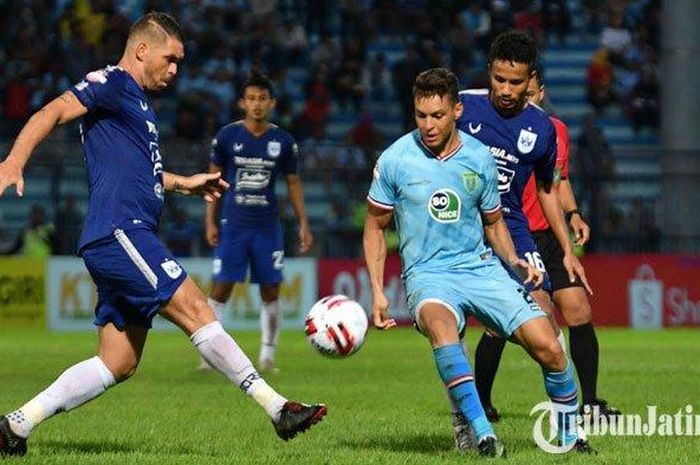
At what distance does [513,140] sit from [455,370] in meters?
1.93

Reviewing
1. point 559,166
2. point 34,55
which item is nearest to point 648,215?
point 34,55

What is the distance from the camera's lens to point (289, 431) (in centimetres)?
890

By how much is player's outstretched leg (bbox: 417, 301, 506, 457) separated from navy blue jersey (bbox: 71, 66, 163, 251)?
5.11ft

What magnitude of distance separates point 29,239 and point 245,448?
15.0 metres

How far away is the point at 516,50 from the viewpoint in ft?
32.1

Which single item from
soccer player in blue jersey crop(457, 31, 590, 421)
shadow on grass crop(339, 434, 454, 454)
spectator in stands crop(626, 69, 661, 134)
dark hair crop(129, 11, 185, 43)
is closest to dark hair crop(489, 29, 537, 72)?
→ soccer player in blue jersey crop(457, 31, 590, 421)

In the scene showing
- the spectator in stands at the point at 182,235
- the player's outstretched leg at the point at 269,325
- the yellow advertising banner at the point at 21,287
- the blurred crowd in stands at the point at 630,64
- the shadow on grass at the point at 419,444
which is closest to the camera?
the shadow on grass at the point at 419,444

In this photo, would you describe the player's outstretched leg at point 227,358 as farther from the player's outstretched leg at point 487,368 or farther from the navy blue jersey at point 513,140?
the player's outstretched leg at point 487,368

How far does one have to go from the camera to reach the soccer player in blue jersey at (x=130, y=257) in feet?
29.2

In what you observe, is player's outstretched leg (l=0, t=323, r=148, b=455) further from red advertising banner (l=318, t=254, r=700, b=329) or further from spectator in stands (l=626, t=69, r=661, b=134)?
spectator in stands (l=626, t=69, r=661, b=134)

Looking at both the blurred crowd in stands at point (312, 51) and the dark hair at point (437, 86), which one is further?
the blurred crowd in stands at point (312, 51)

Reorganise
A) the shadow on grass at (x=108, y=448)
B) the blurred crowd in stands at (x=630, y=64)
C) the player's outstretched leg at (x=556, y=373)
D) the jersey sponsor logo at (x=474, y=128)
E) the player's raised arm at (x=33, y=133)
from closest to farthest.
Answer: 1. the player's raised arm at (x=33, y=133)
2. the player's outstretched leg at (x=556, y=373)
3. the shadow on grass at (x=108, y=448)
4. the jersey sponsor logo at (x=474, y=128)
5. the blurred crowd in stands at (x=630, y=64)

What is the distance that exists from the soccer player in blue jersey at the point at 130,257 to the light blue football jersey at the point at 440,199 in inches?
41.2

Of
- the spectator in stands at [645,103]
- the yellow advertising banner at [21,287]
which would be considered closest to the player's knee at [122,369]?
the yellow advertising banner at [21,287]
